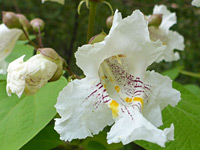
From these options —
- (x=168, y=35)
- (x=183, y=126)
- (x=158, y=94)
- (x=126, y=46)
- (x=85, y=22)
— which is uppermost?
(x=126, y=46)

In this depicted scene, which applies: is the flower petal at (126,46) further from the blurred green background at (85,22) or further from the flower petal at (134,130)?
the blurred green background at (85,22)

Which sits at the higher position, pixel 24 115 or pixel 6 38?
pixel 6 38

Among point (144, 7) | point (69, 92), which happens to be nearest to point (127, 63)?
point (69, 92)

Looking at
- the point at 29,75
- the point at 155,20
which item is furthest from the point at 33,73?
the point at 155,20

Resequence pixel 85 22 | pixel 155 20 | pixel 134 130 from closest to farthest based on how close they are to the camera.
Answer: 1. pixel 134 130
2. pixel 155 20
3. pixel 85 22

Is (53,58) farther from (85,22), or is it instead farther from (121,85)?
(85,22)

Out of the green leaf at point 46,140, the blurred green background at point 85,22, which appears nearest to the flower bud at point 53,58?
the green leaf at point 46,140

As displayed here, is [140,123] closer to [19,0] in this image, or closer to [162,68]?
[162,68]
